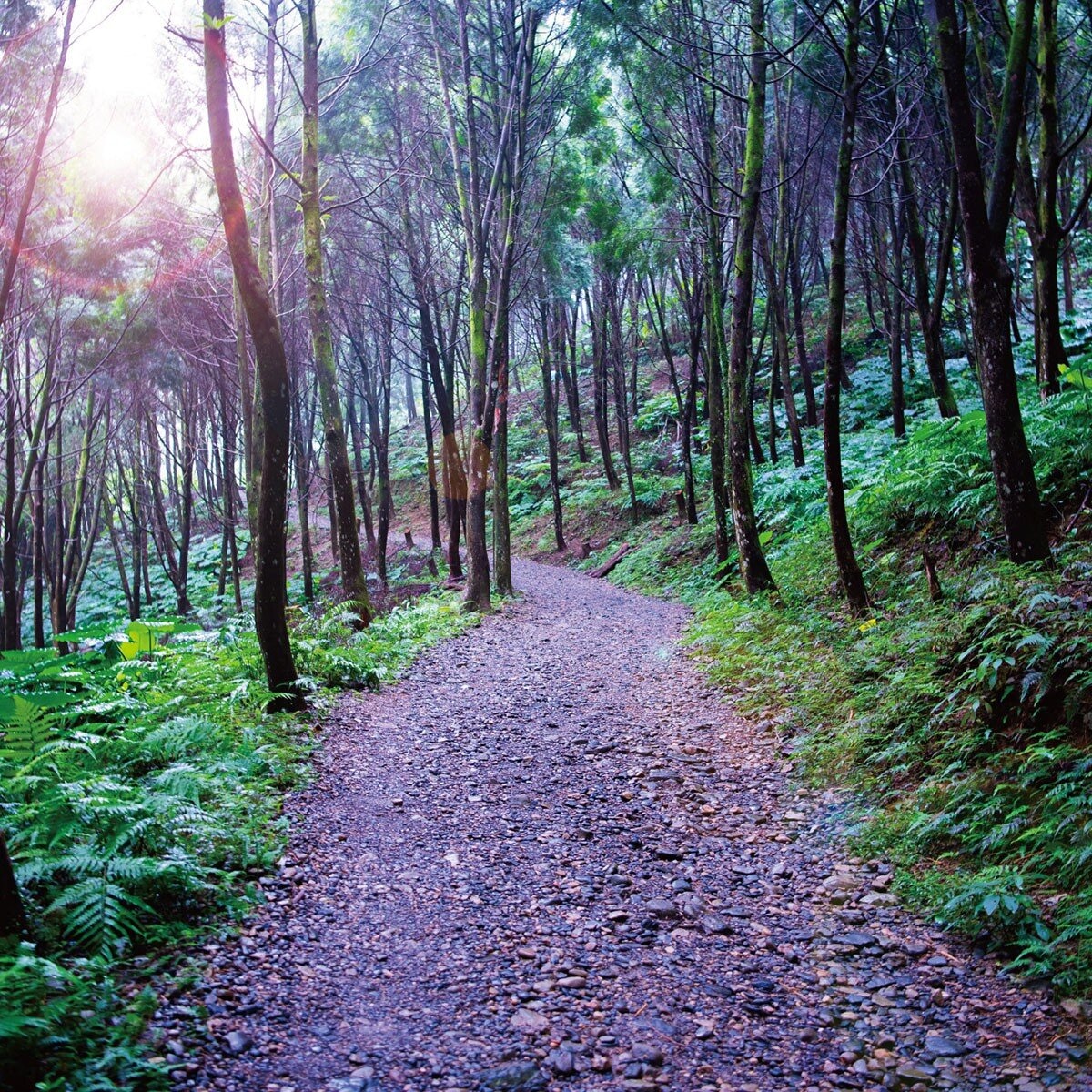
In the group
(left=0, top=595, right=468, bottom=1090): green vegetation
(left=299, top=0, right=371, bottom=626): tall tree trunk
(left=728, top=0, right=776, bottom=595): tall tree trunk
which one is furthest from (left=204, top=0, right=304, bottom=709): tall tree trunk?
(left=728, top=0, right=776, bottom=595): tall tree trunk

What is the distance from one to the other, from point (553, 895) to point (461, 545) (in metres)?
23.1

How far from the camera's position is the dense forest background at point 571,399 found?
3885 mm

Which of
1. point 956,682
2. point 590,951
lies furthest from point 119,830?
point 956,682

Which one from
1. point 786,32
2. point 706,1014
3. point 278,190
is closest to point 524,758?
point 706,1014

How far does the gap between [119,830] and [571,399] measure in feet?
79.1

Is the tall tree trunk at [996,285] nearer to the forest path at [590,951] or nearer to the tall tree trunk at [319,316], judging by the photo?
the forest path at [590,951]

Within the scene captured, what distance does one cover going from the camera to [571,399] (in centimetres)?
2659

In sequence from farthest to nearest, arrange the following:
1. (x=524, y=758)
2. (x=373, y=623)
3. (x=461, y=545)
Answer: (x=461, y=545) → (x=373, y=623) → (x=524, y=758)

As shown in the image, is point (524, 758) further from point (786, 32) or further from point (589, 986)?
point (786, 32)

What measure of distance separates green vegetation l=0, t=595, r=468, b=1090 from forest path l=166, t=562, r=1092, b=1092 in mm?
211

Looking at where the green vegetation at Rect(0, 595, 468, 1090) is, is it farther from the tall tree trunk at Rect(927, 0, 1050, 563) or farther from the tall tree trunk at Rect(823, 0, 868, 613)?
the tall tree trunk at Rect(927, 0, 1050, 563)

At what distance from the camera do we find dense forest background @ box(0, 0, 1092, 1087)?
12.7 ft

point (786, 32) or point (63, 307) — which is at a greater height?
point (786, 32)

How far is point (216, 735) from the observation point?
17.1 feet
